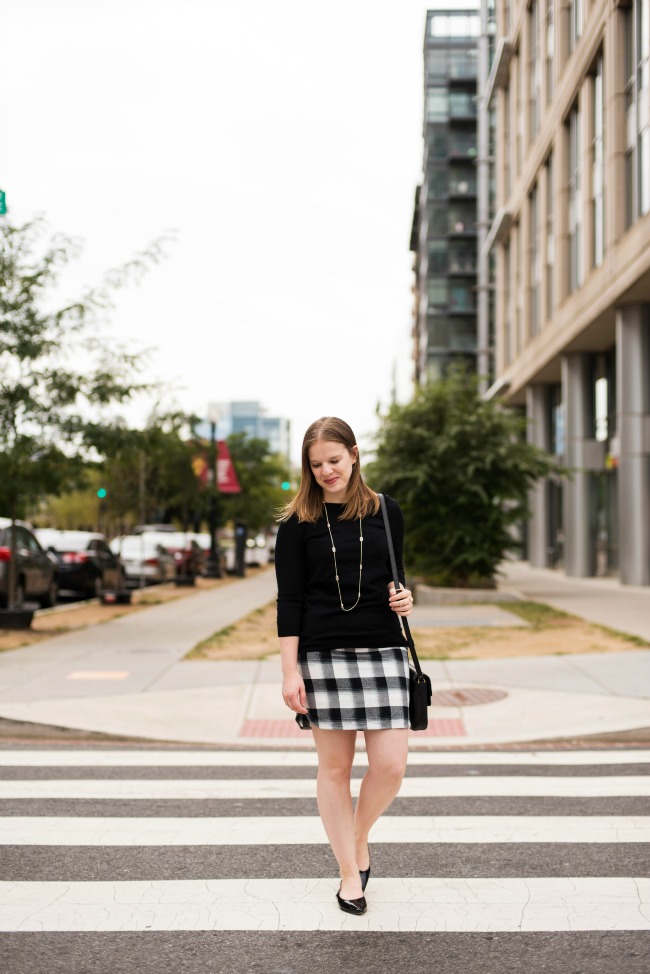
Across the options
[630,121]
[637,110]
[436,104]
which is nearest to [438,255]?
[436,104]

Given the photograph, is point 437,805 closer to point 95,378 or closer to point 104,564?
point 95,378

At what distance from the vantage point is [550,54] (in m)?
37.6

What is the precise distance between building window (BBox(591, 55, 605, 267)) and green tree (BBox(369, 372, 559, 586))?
8.23m

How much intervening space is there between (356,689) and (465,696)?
6.21 m

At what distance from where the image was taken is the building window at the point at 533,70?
3984 cm

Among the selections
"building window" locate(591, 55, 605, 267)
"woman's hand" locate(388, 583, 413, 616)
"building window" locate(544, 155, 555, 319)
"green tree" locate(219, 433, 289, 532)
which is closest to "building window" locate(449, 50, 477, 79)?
"green tree" locate(219, 433, 289, 532)

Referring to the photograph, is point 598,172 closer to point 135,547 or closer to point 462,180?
point 135,547

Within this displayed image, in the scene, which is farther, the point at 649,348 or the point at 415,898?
the point at 649,348

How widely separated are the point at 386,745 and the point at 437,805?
234cm

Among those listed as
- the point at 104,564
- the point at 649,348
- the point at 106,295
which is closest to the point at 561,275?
the point at 649,348

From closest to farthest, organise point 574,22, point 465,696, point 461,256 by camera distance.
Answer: point 465,696, point 574,22, point 461,256

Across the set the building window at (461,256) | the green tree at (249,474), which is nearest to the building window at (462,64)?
the building window at (461,256)

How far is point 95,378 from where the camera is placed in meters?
16.7

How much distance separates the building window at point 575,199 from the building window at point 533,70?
5.56 m
